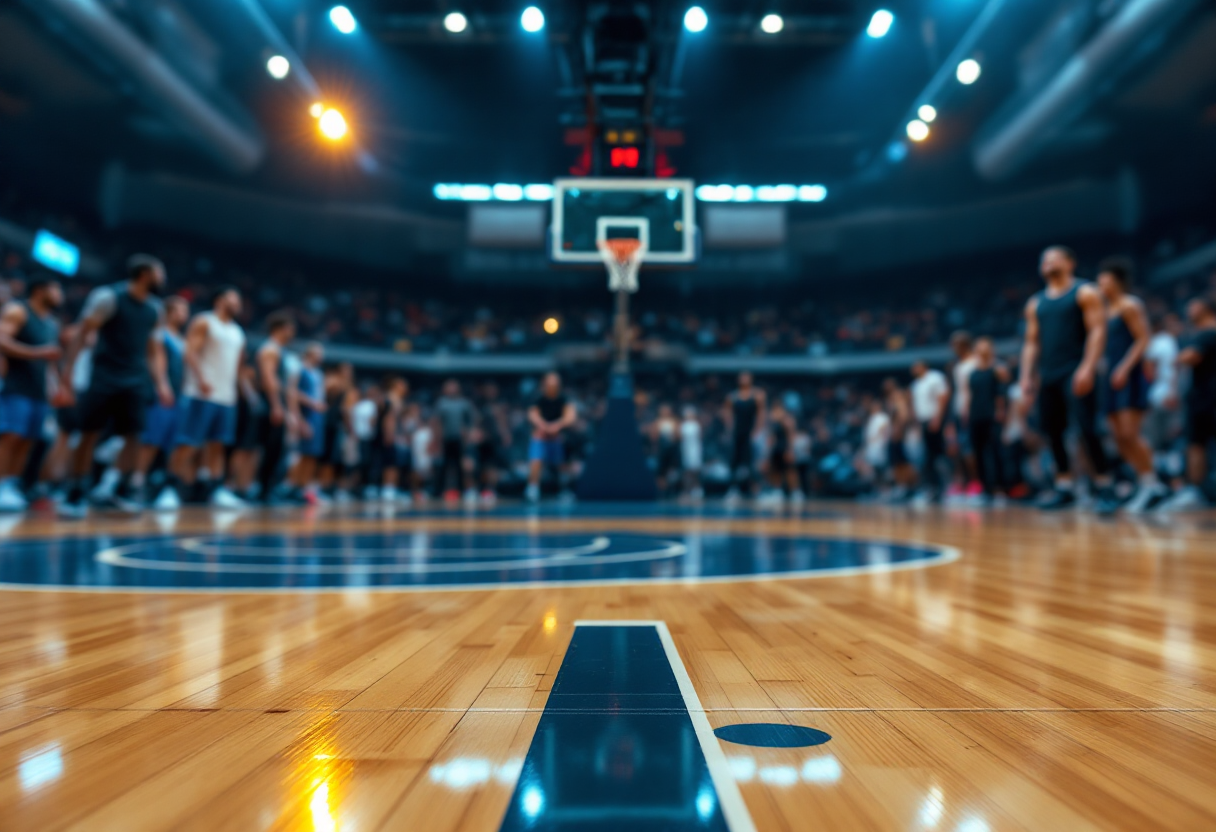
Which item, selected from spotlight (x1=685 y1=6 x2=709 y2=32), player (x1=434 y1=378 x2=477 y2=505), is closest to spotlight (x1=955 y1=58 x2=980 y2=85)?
spotlight (x1=685 y1=6 x2=709 y2=32)

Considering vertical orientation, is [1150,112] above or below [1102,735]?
above

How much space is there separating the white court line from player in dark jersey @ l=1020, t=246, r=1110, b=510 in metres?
Result: 4.41

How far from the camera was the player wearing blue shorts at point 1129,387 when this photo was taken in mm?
4555

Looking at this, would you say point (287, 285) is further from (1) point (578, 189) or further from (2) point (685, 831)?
(2) point (685, 831)

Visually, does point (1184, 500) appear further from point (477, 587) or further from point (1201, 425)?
point (477, 587)

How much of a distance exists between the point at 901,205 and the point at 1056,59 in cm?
716

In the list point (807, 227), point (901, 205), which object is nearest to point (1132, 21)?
point (901, 205)

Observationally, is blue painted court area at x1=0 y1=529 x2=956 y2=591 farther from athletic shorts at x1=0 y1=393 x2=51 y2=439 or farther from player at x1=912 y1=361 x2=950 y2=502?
player at x1=912 y1=361 x2=950 y2=502

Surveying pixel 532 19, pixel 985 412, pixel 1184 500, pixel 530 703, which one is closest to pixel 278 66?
pixel 532 19

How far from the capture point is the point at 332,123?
477 inches

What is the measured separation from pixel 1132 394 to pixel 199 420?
19.0ft

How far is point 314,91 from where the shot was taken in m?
12.0

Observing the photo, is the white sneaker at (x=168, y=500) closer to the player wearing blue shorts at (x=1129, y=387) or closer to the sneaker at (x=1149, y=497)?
the player wearing blue shorts at (x=1129, y=387)

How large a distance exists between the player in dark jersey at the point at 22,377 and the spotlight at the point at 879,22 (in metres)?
9.06
